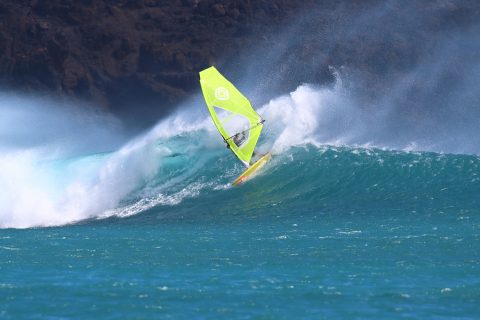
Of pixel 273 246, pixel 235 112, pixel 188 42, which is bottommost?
pixel 273 246

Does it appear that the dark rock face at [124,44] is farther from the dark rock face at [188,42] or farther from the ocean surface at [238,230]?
the ocean surface at [238,230]

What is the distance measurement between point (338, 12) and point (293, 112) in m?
12.7

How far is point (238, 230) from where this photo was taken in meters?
22.7

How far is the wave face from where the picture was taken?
26.1 meters

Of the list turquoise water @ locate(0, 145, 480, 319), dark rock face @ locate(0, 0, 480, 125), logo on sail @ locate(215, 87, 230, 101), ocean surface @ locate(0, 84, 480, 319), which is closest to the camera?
turquoise water @ locate(0, 145, 480, 319)

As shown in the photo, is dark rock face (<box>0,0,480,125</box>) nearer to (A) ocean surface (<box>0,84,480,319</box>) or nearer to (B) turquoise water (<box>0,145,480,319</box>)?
(A) ocean surface (<box>0,84,480,319</box>)

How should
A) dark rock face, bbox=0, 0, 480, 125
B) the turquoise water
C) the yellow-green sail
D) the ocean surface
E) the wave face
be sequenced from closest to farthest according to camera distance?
the turquoise water → the ocean surface → the wave face → the yellow-green sail → dark rock face, bbox=0, 0, 480, 125

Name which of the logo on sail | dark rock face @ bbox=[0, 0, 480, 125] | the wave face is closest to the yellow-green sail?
the logo on sail

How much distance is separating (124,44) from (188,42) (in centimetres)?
291

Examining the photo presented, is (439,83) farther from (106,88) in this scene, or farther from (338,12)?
(106,88)

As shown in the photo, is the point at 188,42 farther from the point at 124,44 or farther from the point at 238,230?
the point at 238,230

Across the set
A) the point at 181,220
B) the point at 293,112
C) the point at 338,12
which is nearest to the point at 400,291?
the point at 181,220

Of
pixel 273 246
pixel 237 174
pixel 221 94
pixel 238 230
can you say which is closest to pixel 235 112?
pixel 221 94

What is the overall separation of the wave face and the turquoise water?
8cm
